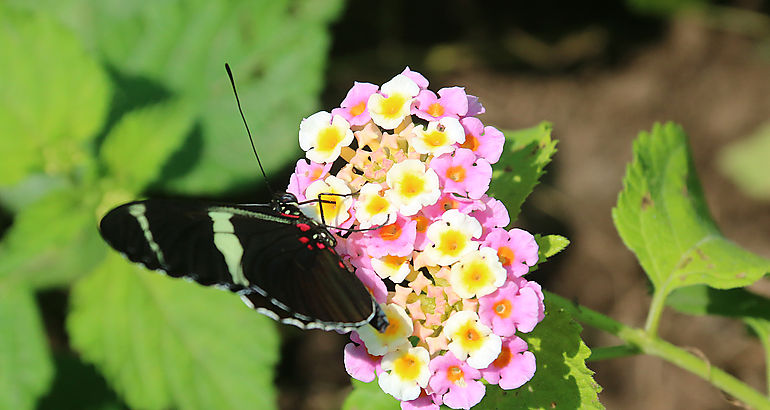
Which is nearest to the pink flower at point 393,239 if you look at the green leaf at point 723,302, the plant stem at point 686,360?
the plant stem at point 686,360

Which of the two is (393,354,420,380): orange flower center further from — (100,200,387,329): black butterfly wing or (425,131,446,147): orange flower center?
(425,131,446,147): orange flower center

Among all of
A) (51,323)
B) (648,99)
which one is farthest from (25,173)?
(648,99)

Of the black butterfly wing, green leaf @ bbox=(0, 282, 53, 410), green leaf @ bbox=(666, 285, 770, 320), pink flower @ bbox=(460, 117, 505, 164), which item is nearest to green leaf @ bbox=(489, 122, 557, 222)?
pink flower @ bbox=(460, 117, 505, 164)

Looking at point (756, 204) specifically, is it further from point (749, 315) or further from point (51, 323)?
point (51, 323)

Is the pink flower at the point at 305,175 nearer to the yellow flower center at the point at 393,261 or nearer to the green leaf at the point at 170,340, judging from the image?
the yellow flower center at the point at 393,261

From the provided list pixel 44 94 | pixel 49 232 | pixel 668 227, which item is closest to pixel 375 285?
pixel 668 227

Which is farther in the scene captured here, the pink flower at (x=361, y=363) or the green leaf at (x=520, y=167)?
the green leaf at (x=520, y=167)
